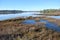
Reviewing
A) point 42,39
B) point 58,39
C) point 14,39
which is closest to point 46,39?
point 42,39

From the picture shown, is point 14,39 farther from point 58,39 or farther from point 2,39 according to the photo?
point 58,39

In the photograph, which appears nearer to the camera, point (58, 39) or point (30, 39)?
point (30, 39)

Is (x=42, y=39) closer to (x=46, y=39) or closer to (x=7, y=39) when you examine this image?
(x=46, y=39)

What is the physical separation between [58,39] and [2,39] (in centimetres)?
422

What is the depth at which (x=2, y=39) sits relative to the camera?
10.7 m

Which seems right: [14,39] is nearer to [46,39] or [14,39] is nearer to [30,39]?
[30,39]

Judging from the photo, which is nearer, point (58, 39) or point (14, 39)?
point (14, 39)

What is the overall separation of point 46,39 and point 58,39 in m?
1.06

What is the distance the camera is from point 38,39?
429 inches

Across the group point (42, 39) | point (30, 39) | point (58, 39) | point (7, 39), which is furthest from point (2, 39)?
point (58, 39)

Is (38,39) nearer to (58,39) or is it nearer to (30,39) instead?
(30,39)

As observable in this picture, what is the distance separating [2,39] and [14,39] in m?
0.93

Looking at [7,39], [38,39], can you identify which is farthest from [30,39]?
[7,39]

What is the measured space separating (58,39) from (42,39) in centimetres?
132
